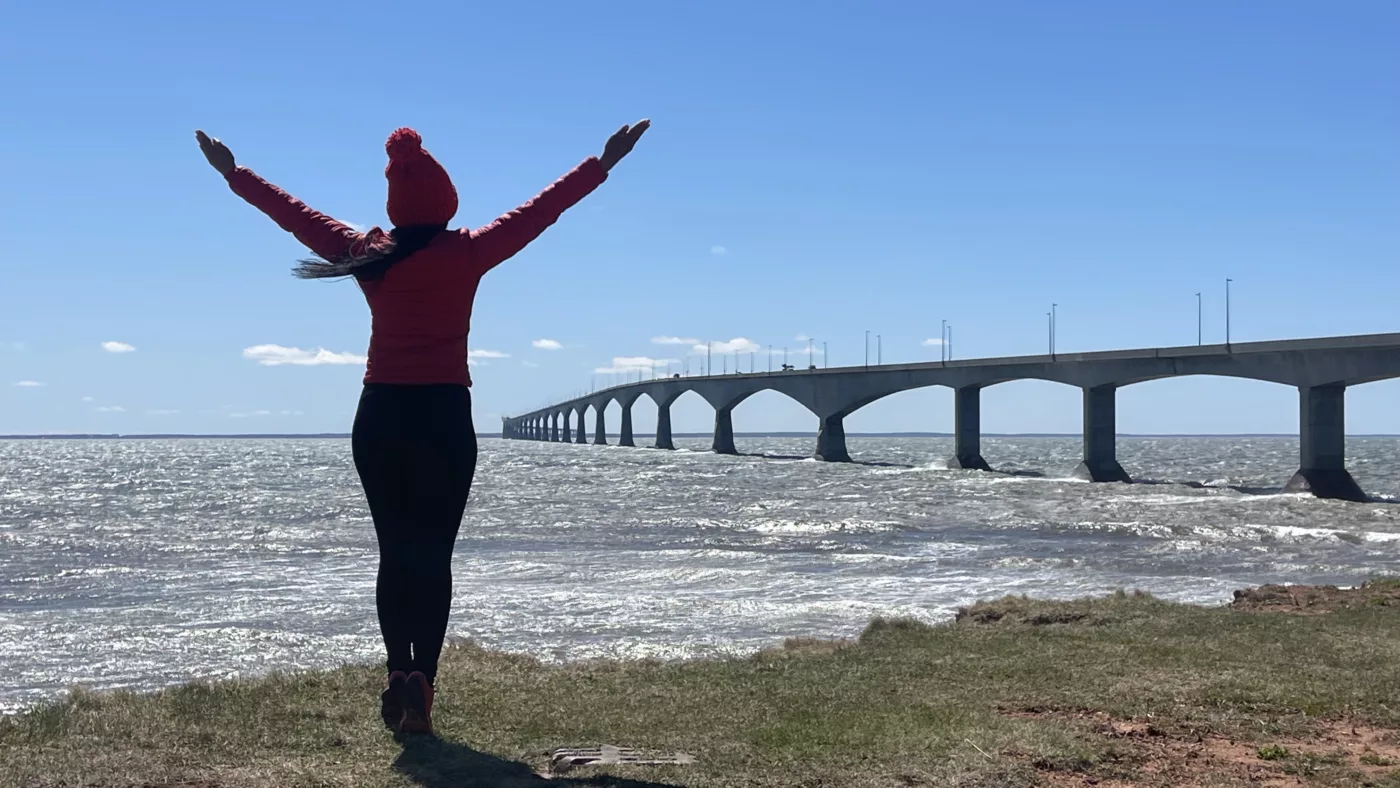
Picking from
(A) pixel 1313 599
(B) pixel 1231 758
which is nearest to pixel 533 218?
(B) pixel 1231 758

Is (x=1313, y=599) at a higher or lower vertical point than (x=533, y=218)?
lower

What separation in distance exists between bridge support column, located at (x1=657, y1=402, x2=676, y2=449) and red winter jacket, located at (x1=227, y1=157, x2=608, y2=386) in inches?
4347

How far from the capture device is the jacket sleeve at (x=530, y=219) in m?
5.12

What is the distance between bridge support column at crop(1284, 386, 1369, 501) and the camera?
143 ft

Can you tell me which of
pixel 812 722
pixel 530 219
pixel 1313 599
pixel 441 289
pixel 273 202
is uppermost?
pixel 273 202

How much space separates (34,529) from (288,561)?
13174mm

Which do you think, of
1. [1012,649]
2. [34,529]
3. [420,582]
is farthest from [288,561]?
[420,582]

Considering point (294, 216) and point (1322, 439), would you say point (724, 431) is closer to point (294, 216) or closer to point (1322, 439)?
point (1322, 439)

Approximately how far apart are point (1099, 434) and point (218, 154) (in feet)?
182

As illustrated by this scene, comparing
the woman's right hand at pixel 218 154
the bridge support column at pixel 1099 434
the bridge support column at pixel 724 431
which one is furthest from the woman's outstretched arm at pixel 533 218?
the bridge support column at pixel 724 431

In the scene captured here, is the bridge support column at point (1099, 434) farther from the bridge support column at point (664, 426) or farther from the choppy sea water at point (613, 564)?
the bridge support column at point (664, 426)

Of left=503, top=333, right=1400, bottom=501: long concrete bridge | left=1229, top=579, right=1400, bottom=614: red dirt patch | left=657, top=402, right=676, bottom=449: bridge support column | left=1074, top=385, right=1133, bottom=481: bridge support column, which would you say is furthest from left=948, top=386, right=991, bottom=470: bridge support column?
left=1229, top=579, right=1400, bottom=614: red dirt patch

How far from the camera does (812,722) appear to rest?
5824mm

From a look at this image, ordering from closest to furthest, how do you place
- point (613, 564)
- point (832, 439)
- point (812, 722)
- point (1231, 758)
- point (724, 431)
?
point (1231, 758)
point (812, 722)
point (613, 564)
point (832, 439)
point (724, 431)
